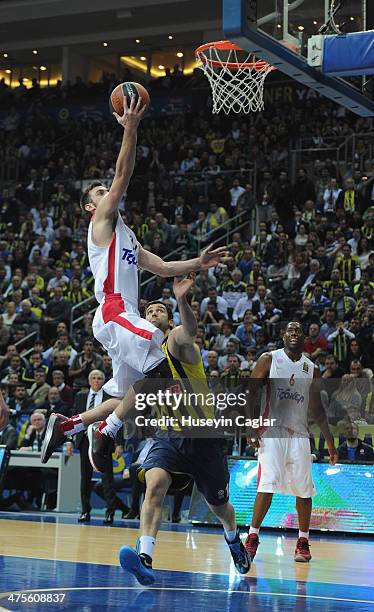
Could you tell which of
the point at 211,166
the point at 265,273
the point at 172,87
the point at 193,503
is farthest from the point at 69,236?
the point at 193,503

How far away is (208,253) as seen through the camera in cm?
709

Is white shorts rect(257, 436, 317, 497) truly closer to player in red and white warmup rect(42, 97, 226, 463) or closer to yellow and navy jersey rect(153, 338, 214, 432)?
yellow and navy jersey rect(153, 338, 214, 432)

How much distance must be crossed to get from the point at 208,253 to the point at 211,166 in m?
17.5

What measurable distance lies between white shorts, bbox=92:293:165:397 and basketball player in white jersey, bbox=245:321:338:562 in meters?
3.23

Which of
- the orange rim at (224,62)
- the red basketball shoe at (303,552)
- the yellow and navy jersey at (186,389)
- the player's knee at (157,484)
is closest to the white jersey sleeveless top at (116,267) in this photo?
the yellow and navy jersey at (186,389)

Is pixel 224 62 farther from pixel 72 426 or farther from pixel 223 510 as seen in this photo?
pixel 223 510

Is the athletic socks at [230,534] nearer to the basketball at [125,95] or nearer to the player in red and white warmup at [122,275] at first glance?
the player in red and white warmup at [122,275]

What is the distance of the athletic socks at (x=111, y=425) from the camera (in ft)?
23.6

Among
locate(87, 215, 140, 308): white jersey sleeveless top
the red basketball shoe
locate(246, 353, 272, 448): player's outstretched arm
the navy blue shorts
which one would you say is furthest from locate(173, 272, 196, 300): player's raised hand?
the red basketball shoe

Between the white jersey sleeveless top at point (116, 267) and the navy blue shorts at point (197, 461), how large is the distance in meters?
1.18

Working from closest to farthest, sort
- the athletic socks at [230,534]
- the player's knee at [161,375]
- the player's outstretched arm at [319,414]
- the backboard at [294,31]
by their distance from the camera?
the player's knee at [161,375] → the athletic socks at [230,534] → the backboard at [294,31] → the player's outstretched arm at [319,414]

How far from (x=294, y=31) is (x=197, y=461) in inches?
181

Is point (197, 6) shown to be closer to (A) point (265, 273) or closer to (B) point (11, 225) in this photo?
(B) point (11, 225)

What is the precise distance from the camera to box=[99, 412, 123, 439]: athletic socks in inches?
283
